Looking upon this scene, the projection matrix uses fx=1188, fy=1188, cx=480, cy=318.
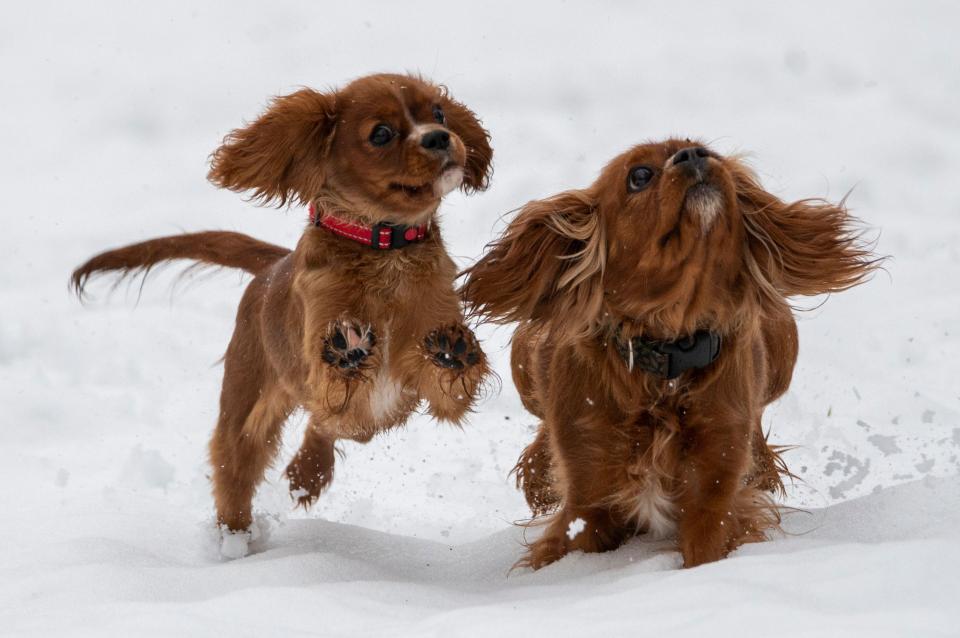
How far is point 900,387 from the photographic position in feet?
15.7

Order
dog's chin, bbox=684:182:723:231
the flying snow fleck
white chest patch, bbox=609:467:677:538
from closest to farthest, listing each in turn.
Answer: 1. dog's chin, bbox=684:182:723:231
2. white chest patch, bbox=609:467:677:538
3. the flying snow fleck

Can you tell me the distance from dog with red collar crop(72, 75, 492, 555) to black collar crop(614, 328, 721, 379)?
561mm

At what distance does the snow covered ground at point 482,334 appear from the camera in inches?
96.7

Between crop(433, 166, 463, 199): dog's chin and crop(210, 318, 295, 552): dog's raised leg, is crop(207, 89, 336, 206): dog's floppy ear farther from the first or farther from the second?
crop(210, 318, 295, 552): dog's raised leg

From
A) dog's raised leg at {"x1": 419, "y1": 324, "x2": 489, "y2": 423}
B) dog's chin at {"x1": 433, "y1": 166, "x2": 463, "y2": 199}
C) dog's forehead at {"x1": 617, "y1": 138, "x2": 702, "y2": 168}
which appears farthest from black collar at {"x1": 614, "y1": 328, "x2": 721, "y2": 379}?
dog's chin at {"x1": 433, "y1": 166, "x2": 463, "y2": 199}

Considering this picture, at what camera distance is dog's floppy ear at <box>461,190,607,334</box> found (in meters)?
3.05

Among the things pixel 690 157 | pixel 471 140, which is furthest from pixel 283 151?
pixel 690 157

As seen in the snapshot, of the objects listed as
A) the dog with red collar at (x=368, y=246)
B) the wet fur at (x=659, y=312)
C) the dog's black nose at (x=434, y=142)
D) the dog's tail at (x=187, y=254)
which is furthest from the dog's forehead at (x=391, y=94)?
the dog's tail at (x=187, y=254)

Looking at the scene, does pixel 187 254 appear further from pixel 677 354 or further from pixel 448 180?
pixel 677 354

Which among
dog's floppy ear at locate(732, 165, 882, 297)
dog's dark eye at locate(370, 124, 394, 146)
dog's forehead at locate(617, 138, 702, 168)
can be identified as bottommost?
dog's floppy ear at locate(732, 165, 882, 297)

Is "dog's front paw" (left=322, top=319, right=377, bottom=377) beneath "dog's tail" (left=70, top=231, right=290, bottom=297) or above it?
beneath

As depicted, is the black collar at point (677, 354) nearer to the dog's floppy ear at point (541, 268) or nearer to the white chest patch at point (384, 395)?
the dog's floppy ear at point (541, 268)

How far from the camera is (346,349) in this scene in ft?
10.6

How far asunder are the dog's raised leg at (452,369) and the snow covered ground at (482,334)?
28 centimetres
